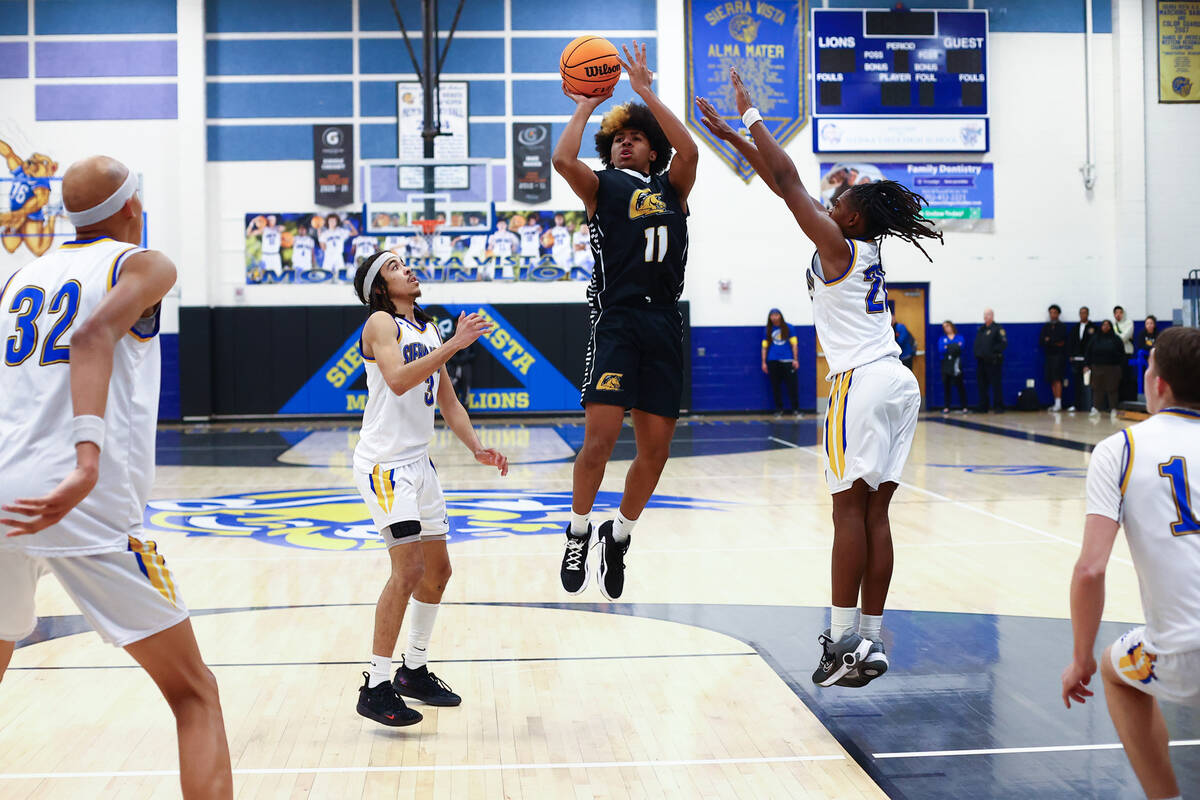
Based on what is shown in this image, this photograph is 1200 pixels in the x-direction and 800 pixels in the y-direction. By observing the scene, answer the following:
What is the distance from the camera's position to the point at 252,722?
362 cm

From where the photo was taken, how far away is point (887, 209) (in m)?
3.85

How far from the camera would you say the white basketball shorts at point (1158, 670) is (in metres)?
2.30

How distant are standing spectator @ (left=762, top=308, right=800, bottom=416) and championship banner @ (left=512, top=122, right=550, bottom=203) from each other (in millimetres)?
4074

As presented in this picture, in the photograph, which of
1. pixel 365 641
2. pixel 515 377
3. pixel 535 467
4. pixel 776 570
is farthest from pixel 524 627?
pixel 515 377

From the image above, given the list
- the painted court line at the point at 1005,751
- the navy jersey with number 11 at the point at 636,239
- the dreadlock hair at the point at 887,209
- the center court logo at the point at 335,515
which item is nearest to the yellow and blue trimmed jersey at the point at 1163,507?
the painted court line at the point at 1005,751

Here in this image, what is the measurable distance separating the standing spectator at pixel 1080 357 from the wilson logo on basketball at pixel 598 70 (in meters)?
14.9

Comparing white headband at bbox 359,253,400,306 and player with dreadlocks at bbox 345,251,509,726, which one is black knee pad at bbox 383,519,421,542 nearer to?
player with dreadlocks at bbox 345,251,509,726

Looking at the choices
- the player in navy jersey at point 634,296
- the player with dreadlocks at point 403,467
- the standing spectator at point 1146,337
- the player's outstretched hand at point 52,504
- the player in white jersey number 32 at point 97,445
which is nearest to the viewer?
the player's outstretched hand at point 52,504

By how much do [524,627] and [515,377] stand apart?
42.0ft

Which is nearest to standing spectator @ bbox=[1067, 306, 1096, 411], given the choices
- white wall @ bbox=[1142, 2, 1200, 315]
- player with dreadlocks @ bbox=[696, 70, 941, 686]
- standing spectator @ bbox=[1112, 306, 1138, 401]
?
standing spectator @ bbox=[1112, 306, 1138, 401]

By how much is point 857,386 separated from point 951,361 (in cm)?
1417

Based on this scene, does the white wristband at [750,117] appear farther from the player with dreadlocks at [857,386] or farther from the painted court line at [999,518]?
the painted court line at [999,518]

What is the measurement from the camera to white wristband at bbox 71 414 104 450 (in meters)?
2.12

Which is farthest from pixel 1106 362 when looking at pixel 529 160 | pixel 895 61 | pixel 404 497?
pixel 404 497
